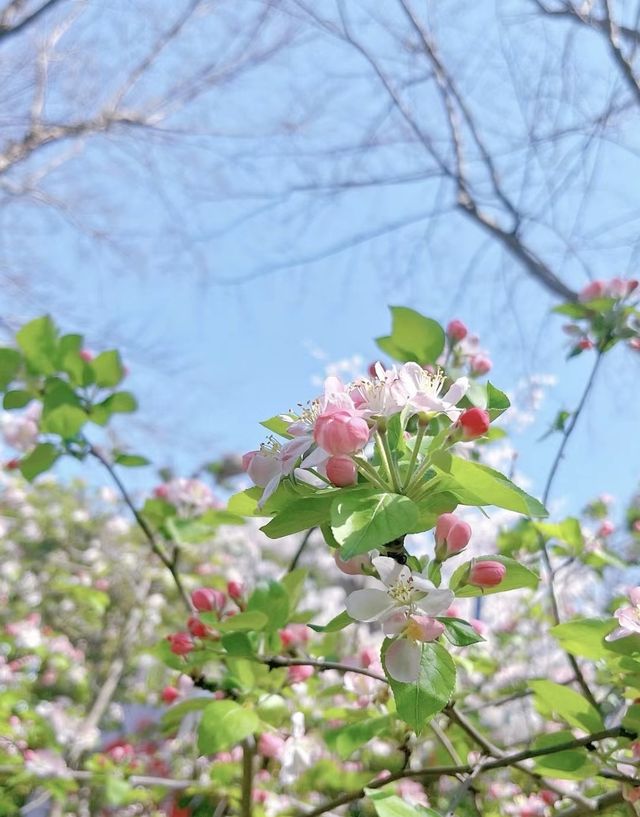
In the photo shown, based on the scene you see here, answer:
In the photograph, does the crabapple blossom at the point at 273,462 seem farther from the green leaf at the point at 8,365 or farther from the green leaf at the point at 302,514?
the green leaf at the point at 8,365

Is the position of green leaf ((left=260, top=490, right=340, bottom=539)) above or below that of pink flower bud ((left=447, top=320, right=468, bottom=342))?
below

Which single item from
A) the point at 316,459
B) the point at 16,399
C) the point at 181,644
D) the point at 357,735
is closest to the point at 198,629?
the point at 181,644

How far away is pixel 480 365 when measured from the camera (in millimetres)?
1065

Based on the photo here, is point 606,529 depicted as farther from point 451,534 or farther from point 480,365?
point 451,534

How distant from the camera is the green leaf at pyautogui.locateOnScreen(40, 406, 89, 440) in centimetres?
112

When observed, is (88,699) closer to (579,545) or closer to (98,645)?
(98,645)

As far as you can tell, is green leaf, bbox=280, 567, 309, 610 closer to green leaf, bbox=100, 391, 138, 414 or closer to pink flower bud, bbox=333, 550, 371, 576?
pink flower bud, bbox=333, 550, 371, 576

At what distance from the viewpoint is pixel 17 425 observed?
53.3 inches

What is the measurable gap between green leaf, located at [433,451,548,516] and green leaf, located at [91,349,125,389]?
33.0 inches

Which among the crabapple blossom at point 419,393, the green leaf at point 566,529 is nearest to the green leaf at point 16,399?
the crabapple blossom at point 419,393

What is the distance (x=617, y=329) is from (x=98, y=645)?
4856mm

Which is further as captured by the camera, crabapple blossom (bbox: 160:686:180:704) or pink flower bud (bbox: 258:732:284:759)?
crabapple blossom (bbox: 160:686:180:704)

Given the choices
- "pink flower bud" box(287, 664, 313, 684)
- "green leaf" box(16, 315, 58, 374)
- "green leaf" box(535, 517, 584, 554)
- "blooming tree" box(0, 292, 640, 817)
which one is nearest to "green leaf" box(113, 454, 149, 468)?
"blooming tree" box(0, 292, 640, 817)

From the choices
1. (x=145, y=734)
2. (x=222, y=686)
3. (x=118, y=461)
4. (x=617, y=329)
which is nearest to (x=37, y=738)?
(x=145, y=734)
